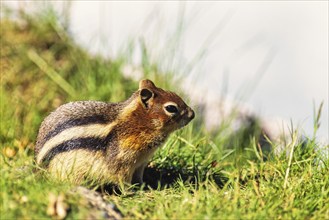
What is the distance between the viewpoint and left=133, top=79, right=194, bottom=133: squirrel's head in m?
7.01

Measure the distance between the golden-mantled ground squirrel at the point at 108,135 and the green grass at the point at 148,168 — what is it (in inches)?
10.5

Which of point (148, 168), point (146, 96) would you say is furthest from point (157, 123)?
point (148, 168)

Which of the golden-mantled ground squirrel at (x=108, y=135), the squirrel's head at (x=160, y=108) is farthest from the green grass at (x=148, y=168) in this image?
the squirrel's head at (x=160, y=108)

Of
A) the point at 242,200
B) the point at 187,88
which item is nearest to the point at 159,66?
the point at 187,88

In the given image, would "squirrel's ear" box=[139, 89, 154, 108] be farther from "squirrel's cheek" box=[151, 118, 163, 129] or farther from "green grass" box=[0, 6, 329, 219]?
"green grass" box=[0, 6, 329, 219]

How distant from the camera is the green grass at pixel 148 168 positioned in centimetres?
555

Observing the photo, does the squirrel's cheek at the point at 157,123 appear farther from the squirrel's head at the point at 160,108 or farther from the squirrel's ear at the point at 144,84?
the squirrel's ear at the point at 144,84

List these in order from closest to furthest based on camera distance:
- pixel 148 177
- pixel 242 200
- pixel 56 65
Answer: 1. pixel 242 200
2. pixel 148 177
3. pixel 56 65

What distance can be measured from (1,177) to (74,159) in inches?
36.9

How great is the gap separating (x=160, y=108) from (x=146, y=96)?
18cm

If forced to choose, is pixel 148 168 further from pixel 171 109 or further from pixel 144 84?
pixel 144 84

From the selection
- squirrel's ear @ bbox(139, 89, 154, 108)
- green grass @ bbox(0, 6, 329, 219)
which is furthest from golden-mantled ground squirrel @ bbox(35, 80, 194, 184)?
green grass @ bbox(0, 6, 329, 219)

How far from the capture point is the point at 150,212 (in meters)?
5.72

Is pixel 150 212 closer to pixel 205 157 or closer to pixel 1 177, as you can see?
pixel 1 177
